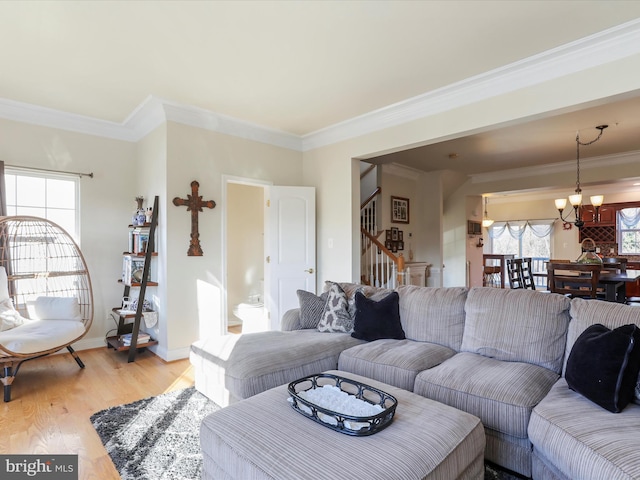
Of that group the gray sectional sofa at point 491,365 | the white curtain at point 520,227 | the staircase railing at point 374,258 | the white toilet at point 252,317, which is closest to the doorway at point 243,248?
the white toilet at point 252,317

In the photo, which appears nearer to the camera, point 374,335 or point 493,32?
point 493,32

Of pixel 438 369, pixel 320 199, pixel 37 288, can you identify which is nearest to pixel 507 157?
pixel 320 199

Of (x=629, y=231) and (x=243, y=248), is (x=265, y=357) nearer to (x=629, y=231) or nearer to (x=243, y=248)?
(x=243, y=248)

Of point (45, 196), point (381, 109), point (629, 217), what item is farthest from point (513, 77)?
point (629, 217)

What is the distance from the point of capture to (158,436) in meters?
2.26

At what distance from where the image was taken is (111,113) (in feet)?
13.3

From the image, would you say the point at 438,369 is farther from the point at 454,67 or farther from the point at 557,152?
the point at 557,152

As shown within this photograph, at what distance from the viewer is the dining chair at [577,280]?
11.9 feet

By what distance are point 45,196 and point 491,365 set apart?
475 cm

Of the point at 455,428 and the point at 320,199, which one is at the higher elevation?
the point at 320,199

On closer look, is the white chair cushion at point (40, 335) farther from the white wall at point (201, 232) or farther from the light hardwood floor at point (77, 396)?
the white wall at point (201, 232)

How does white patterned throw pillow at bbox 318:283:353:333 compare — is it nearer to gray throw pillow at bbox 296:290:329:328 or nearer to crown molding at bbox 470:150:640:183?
gray throw pillow at bbox 296:290:329:328

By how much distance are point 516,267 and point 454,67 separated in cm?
285

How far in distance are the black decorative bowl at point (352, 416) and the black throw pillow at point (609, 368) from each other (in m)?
0.96
